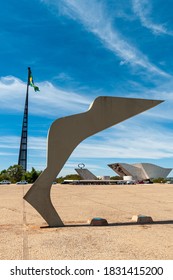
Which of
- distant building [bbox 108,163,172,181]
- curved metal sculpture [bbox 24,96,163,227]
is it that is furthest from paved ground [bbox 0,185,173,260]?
distant building [bbox 108,163,172,181]

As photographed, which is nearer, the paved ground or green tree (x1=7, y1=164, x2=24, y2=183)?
the paved ground

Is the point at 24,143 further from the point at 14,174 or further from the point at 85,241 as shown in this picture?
the point at 85,241

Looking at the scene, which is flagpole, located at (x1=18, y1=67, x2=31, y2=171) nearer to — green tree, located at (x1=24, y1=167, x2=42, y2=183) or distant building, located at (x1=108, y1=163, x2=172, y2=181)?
green tree, located at (x1=24, y1=167, x2=42, y2=183)

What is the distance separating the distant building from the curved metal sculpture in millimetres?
81189

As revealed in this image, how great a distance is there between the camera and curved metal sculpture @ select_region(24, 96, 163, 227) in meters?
9.34

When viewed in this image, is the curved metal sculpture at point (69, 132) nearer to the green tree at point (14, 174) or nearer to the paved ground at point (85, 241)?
the paved ground at point (85, 241)

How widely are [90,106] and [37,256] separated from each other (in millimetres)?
5269

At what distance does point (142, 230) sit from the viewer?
8.68m

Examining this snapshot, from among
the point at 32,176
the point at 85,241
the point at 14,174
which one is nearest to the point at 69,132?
the point at 85,241

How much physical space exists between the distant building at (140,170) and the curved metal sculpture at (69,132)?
81.2 meters

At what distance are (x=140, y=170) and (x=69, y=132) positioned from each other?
8493 centimetres

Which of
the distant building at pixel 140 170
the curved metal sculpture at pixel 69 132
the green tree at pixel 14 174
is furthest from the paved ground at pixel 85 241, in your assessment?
the distant building at pixel 140 170
